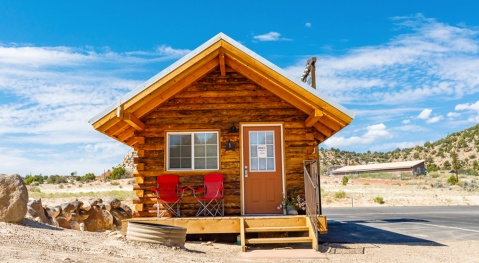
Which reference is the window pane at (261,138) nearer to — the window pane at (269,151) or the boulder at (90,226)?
the window pane at (269,151)

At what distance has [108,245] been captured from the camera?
5359 mm

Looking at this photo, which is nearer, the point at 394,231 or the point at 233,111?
the point at 233,111

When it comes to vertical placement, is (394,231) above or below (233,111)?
below

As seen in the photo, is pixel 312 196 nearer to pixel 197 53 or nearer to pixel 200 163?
pixel 200 163

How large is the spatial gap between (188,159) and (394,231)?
5.83 m

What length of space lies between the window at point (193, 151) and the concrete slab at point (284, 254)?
2481 mm

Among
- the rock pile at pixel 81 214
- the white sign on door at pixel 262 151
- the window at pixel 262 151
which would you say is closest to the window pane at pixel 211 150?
the window at pixel 262 151

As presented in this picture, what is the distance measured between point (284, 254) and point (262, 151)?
2.66m

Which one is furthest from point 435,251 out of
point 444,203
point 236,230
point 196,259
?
point 444,203

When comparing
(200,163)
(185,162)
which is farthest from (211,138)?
(185,162)

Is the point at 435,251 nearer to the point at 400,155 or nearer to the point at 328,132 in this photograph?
A: the point at 328,132

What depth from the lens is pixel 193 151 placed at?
27.0 ft

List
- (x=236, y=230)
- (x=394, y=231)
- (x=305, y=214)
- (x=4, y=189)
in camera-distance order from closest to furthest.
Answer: (x=4, y=189) < (x=236, y=230) < (x=305, y=214) < (x=394, y=231)

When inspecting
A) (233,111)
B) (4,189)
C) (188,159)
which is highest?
(233,111)
